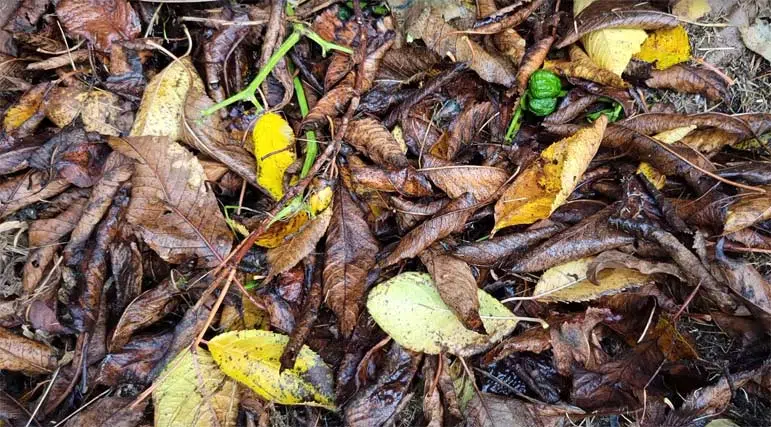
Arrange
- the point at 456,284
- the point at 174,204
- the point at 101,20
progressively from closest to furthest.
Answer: the point at 456,284 < the point at 174,204 < the point at 101,20

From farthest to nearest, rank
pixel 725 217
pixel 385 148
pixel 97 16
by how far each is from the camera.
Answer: pixel 97 16 < pixel 385 148 < pixel 725 217

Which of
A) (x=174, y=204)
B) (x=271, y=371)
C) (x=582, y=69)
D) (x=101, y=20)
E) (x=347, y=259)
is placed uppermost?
(x=101, y=20)

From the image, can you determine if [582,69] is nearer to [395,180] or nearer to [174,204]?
[395,180]

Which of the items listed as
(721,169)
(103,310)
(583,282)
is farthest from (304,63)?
A: (721,169)

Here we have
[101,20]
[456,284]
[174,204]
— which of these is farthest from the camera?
[101,20]

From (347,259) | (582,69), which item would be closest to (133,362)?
(347,259)

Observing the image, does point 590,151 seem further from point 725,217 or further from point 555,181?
point 725,217
